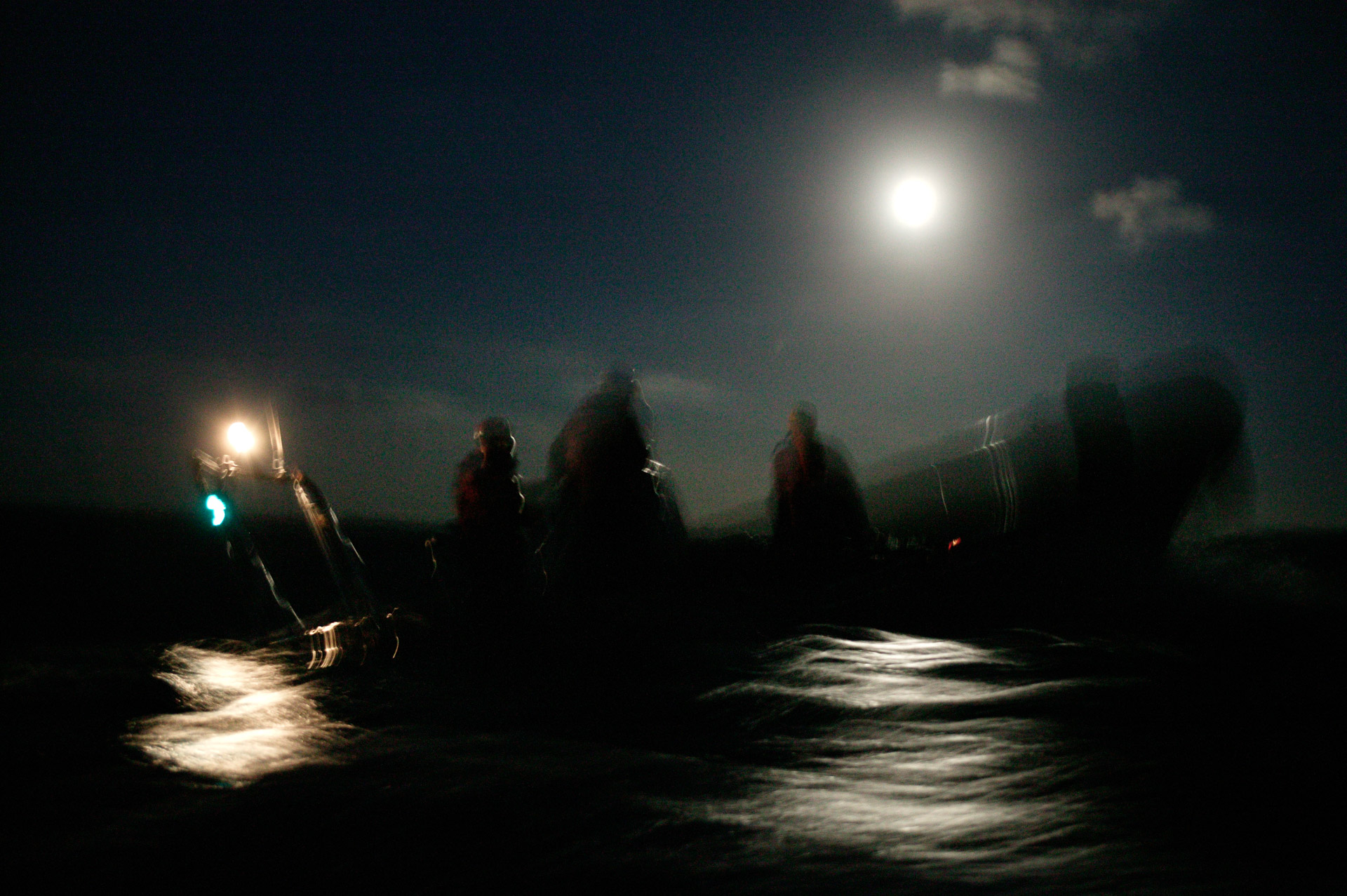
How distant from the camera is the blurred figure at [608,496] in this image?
801 cm

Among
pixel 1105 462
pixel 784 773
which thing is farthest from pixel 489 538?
pixel 1105 462

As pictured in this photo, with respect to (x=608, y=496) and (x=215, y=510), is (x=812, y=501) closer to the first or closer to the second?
(x=608, y=496)

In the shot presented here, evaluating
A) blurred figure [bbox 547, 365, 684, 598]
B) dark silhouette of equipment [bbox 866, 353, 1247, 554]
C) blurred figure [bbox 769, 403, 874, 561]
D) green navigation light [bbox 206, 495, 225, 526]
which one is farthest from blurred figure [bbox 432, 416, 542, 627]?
dark silhouette of equipment [bbox 866, 353, 1247, 554]

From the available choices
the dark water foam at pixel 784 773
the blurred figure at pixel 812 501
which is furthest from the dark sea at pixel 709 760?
the blurred figure at pixel 812 501

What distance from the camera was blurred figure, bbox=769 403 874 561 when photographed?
905 cm

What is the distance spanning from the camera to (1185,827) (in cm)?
229

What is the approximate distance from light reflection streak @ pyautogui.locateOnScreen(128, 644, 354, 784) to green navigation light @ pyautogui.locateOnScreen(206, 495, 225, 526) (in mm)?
1167

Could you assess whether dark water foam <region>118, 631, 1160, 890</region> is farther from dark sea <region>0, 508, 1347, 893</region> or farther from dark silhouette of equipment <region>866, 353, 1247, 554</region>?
dark silhouette of equipment <region>866, 353, 1247, 554</region>

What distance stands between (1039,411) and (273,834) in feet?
33.1

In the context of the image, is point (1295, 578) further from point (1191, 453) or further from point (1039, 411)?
point (1039, 411)

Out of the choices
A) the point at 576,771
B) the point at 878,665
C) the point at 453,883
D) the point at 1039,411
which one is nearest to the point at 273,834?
the point at 453,883

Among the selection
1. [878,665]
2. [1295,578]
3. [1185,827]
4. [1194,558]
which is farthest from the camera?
[1194,558]

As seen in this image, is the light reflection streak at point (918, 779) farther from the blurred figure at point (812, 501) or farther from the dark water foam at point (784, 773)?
the blurred figure at point (812, 501)

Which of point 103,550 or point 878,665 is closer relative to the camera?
point 878,665
